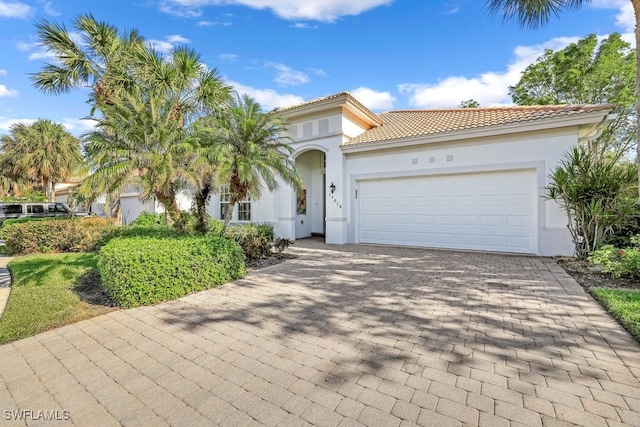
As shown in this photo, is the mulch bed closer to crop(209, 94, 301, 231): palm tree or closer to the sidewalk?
crop(209, 94, 301, 231): palm tree

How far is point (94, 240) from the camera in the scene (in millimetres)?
10719

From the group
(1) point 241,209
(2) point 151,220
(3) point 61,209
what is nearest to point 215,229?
(1) point 241,209

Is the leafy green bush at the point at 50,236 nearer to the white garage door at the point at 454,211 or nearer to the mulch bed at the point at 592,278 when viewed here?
the white garage door at the point at 454,211

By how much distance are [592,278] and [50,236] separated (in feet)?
51.1

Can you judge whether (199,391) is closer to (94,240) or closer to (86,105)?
(94,240)

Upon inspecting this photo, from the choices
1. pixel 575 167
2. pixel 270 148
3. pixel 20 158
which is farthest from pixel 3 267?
pixel 20 158

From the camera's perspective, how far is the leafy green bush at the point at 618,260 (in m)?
5.75

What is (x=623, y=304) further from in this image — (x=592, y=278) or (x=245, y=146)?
(x=245, y=146)

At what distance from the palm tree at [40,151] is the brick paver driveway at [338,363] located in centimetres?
2230

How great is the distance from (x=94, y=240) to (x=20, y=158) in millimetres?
16755

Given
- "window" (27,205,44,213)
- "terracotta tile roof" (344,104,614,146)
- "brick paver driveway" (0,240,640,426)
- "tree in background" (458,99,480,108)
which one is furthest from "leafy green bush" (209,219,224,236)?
"tree in background" (458,99,480,108)

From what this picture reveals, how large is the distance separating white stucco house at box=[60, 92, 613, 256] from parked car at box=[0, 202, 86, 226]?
42.4 ft

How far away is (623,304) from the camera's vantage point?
4414mm

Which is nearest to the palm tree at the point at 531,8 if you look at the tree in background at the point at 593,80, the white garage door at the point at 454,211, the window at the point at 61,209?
the white garage door at the point at 454,211
